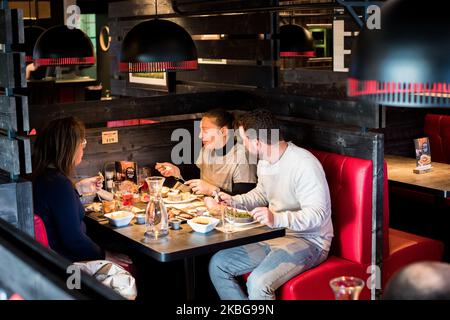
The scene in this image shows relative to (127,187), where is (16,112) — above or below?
above

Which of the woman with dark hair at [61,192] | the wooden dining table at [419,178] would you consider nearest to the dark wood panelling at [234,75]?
the wooden dining table at [419,178]

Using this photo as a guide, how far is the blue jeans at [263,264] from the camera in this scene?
12.6 ft

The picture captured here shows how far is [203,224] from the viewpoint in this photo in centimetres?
367

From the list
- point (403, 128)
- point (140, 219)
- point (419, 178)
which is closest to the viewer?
point (140, 219)

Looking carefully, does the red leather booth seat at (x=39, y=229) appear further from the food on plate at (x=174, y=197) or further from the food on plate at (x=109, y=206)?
the food on plate at (x=174, y=197)

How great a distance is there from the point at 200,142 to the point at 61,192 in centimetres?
188

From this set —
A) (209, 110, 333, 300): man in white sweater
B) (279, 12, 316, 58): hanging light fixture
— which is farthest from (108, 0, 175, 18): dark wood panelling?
(209, 110, 333, 300): man in white sweater

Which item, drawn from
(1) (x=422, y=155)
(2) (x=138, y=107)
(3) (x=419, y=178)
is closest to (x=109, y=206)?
(2) (x=138, y=107)

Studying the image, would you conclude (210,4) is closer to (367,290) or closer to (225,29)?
(225,29)

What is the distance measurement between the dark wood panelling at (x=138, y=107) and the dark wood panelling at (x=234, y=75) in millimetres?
298

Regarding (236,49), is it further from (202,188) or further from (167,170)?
(202,188)

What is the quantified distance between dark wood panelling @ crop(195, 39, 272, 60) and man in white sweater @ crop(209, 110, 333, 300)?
1.70m
